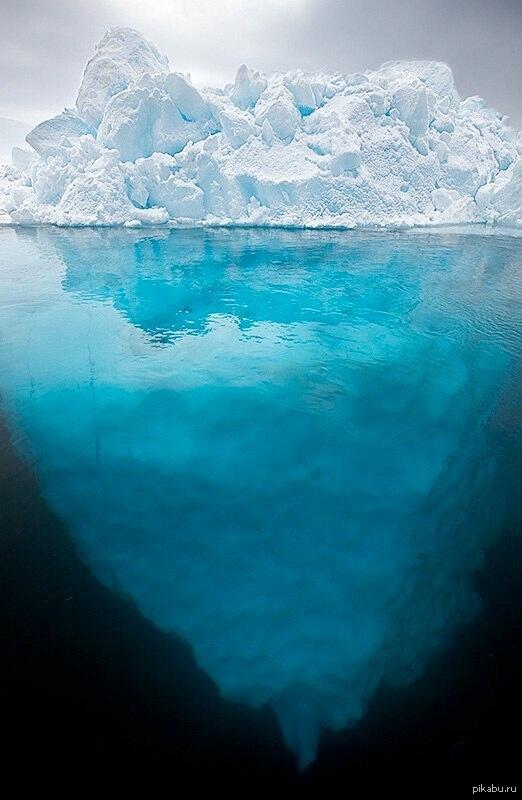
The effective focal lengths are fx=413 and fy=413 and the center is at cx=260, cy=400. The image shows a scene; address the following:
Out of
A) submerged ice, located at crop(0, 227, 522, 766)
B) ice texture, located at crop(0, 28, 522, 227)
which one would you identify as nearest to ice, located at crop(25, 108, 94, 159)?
ice texture, located at crop(0, 28, 522, 227)

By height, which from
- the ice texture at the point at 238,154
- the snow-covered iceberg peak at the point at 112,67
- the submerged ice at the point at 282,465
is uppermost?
the snow-covered iceberg peak at the point at 112,67

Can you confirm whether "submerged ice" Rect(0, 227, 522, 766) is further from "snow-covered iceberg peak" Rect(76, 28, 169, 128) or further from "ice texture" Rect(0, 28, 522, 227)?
"snow-covered iceberg peak" Rect(76, 28, 169, 128)

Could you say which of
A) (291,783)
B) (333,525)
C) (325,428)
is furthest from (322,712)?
(325,428)

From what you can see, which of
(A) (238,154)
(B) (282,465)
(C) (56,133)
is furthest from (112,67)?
(B) (282,465)

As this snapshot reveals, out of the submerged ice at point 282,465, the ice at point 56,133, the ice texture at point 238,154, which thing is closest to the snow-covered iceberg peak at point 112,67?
the ice texture at point 238,154

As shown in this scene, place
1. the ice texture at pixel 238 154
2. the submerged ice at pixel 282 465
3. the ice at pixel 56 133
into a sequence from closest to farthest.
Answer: the submerged ice at pixel 282 465
the ice texture at pixel 238 154
the ice at pixel 56 133

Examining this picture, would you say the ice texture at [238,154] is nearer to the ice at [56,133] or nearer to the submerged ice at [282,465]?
the ice at [56,133]

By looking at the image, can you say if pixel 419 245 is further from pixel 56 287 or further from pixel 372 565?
pixel 372 565
